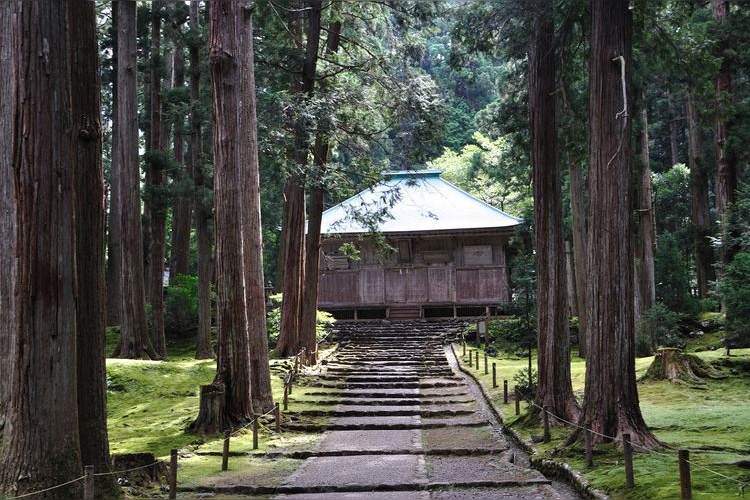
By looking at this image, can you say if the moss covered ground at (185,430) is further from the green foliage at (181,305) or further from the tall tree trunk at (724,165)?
the tall tree trunk at (724,165)

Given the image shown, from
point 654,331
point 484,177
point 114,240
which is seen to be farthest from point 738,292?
point 484,177

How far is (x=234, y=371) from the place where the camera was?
11.9 m

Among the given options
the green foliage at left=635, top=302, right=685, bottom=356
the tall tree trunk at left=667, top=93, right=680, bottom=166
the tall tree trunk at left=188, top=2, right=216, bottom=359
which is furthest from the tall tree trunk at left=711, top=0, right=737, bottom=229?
the tall tree trunk at left=188, top=2, right=216, bottom=359

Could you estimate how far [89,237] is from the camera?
766 centimetres

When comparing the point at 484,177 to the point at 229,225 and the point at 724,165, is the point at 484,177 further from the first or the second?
the point at 229,225

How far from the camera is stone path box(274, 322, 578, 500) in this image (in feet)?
26.9

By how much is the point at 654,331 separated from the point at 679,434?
11.2 meters

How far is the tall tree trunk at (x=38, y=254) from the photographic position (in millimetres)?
6121

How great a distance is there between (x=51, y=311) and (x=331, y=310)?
947 inches

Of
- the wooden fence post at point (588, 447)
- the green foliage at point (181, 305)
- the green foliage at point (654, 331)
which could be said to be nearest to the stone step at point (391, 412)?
the wooden fence post at point (588, 447)

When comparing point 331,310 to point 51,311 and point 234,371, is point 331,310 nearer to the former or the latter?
point 234,371

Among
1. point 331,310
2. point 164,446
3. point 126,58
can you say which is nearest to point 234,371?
point 164,446

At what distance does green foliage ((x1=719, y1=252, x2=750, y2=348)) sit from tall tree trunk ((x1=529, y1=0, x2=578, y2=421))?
624 cm

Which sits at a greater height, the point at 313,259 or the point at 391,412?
the point at 313,259
